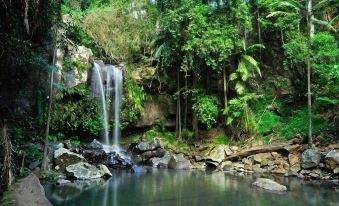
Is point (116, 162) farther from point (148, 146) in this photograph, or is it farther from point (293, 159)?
point (293, 159)

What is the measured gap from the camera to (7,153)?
6672 millimetres

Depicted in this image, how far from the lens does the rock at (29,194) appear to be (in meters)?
6.14

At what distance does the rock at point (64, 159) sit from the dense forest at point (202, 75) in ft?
5.20

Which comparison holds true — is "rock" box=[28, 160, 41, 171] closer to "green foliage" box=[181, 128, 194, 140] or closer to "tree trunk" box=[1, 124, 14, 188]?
"tree trunk" box=[1, 124, 14, 188]

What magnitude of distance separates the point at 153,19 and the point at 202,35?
17.8 feet

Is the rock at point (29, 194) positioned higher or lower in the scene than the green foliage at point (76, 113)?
lower

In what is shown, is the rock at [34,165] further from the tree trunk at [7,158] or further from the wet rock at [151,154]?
Answer: the tree trunk at [7,158]

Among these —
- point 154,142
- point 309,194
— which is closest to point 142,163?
point 154,142

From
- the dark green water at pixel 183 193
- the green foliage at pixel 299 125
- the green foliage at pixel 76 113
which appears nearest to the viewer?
the dark green water at pixel 183 193

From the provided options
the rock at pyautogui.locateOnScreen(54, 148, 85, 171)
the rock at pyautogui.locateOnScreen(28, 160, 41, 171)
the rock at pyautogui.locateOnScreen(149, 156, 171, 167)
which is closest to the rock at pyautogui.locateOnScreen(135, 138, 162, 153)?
the rock at pyautogui.locateOnScreen(149, 156, 171, 167)

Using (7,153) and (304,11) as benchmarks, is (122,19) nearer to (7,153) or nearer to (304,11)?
(304,11)

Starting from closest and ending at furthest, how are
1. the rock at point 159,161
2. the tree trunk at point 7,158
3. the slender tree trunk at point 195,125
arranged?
1. the tree trunk at point 7,158
2. the rock at point 159,161
3. the slender tree trunk at point 195,125

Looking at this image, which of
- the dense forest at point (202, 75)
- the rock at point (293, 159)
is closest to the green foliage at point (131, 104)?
the dense forest at point (202, 75)

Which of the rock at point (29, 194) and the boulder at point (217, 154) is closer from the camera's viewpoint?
the rock at point (29, 194)
